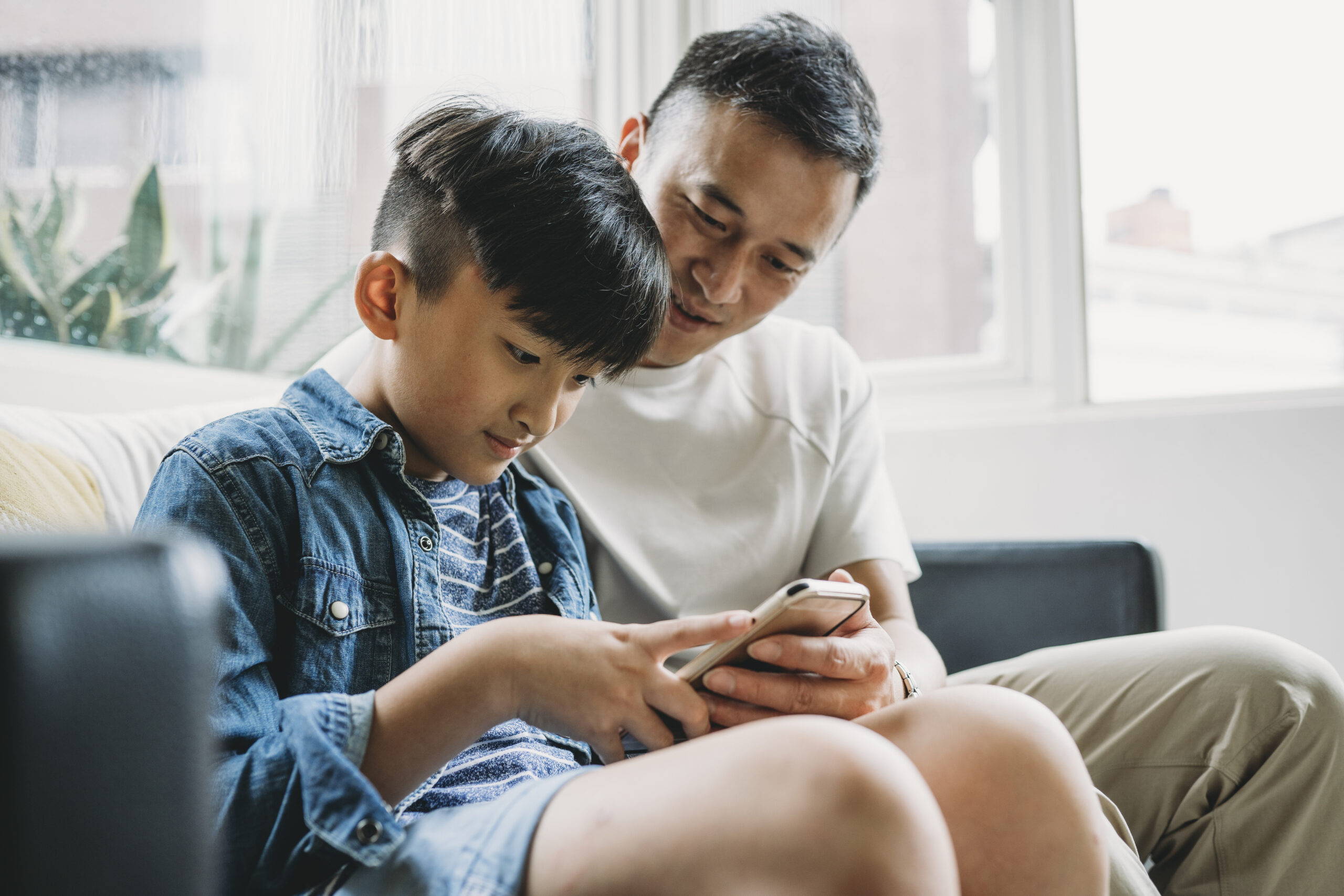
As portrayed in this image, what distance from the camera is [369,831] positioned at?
535mm

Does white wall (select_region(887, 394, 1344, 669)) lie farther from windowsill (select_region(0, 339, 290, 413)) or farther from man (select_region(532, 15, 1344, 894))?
windowsill (select_region(0, 339, 290, 413))

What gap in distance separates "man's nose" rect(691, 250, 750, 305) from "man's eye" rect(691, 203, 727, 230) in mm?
28

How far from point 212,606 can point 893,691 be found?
2.01ft

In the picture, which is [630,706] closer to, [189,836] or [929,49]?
[189,836]

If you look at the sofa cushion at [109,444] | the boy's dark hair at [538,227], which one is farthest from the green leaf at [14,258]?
the boy's dark hair at [538,227]

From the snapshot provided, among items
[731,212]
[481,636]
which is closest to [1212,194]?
[731,212]

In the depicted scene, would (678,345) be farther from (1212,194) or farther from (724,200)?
(1212,194)

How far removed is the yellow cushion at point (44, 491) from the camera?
781 mm

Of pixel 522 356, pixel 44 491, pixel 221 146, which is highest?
pixel 221 146

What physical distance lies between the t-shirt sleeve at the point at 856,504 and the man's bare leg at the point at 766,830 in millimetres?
696

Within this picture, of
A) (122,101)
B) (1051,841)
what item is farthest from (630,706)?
(122,101)

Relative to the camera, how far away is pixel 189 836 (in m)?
0.33

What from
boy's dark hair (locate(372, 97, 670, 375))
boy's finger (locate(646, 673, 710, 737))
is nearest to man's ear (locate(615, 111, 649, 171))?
boy's dark hair (locate(372, 97, 670, 375))

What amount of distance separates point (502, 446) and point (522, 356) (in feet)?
0.26
